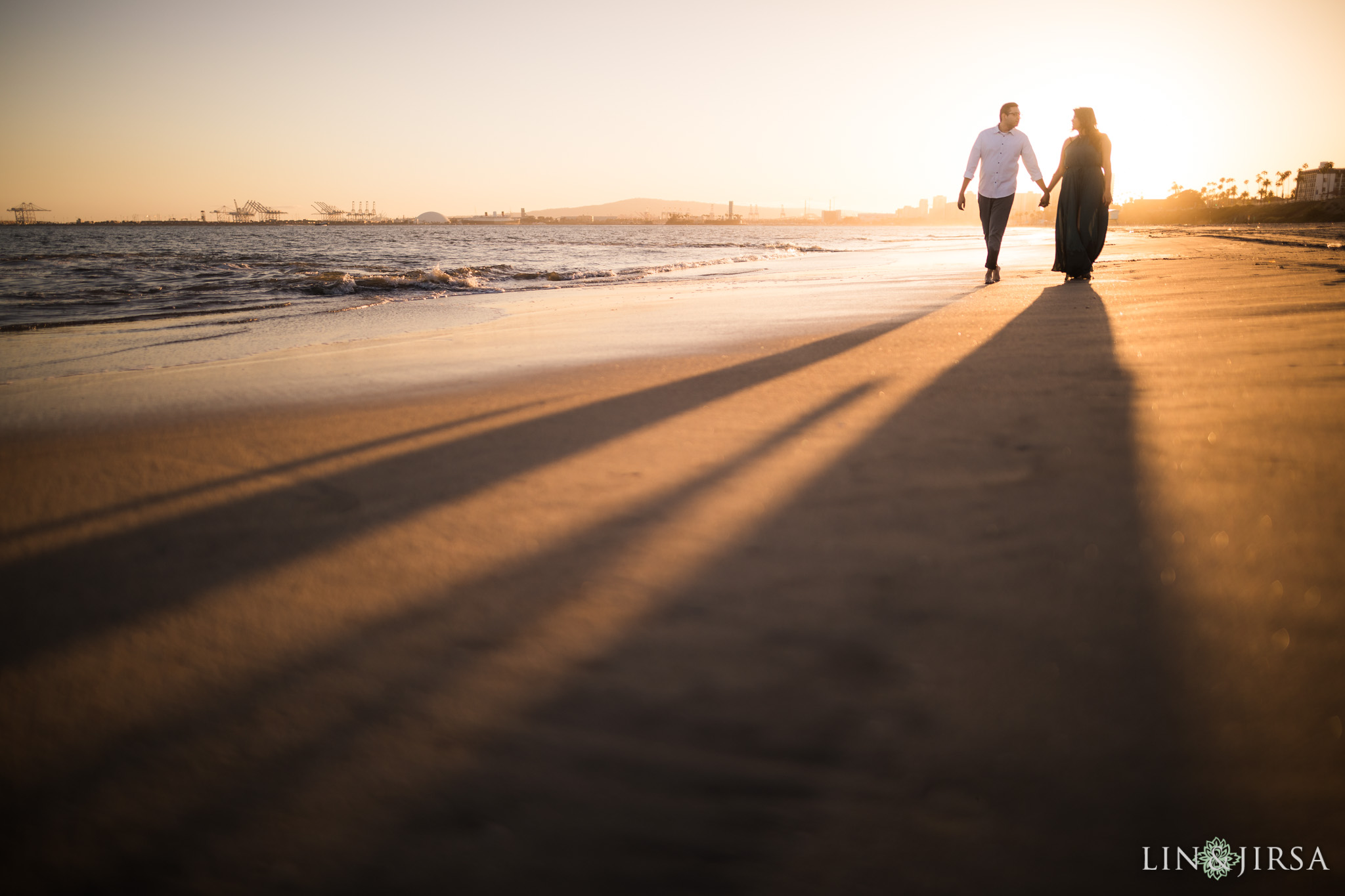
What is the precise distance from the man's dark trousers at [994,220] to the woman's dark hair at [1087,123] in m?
0.88

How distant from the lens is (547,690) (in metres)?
0.99

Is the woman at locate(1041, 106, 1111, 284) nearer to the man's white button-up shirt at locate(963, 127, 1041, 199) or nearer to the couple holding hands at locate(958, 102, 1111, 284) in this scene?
the couple holding hands at locate(958, 102, 1111, 284)

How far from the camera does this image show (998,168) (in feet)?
24.5

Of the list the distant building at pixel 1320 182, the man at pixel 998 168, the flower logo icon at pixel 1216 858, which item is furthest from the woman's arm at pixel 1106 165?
the distant building at pixel 1320 182

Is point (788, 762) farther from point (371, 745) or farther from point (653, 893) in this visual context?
point (371, 745)

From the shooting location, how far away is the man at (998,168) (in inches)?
289

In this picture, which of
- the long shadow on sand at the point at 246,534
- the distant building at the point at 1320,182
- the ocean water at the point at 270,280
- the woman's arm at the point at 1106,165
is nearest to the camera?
the long shadow on sand at the point at 246,534

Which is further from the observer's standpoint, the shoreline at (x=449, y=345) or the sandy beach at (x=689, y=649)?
the shoreline at (x=449, y=345)

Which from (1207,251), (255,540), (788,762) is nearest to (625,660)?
(788,762)

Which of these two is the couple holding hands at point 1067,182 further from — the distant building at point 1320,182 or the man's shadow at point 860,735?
the distant building at point 1320,182

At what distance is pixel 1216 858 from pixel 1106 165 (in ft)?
24.7

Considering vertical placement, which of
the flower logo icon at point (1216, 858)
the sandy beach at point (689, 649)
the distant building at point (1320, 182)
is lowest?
the flower logo icon at point (1216, 858)

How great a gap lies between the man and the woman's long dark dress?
0.59 m

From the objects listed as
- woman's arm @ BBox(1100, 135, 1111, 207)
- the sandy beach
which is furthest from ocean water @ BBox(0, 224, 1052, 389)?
the sandy beach
